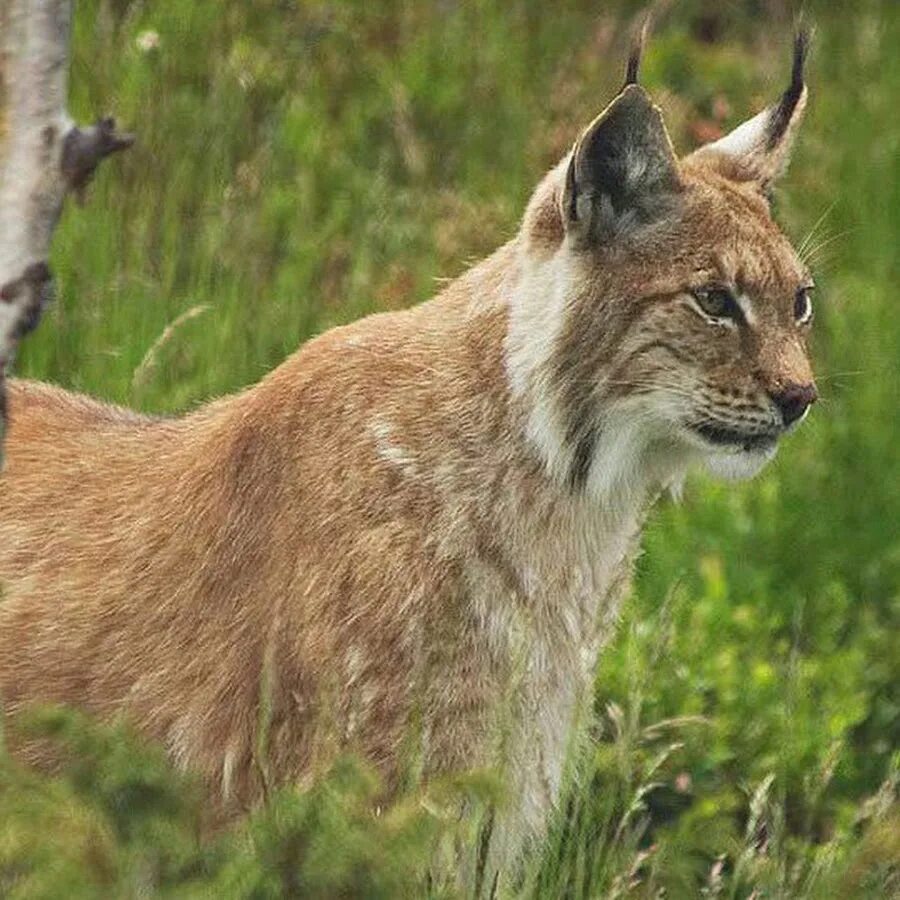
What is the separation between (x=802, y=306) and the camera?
4.38 meters

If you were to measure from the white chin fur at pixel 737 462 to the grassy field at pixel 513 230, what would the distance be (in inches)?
12.2

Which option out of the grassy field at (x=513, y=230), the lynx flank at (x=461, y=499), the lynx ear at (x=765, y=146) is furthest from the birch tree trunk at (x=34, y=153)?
the lynx ear at (x=765, y=146)

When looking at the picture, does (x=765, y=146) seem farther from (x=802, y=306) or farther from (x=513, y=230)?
(x=513, y=230)

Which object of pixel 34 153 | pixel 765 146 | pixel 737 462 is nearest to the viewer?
pixel 34 153

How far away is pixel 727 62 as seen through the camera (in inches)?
344

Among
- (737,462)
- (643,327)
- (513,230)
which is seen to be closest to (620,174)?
(643,327)

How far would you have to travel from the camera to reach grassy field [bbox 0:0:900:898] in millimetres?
4648

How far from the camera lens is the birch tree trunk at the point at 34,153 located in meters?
2.99

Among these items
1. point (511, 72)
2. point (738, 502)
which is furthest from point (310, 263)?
point (511, 72)

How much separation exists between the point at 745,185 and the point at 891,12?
Result: 4880 mm

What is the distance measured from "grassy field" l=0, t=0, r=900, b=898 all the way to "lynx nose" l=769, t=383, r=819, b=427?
0.41 metres

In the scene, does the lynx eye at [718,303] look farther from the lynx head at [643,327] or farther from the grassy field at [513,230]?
the grassy field at [513,230]

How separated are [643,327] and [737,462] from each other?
275mm

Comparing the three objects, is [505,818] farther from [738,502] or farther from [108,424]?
[738,502]
